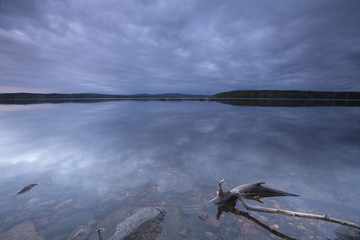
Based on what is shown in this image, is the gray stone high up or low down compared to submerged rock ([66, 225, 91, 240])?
up

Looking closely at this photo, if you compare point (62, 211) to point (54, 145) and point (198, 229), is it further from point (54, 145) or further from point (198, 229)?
point (54, 145)

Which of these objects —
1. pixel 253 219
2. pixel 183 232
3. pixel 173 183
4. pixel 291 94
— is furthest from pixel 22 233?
pixel 291 94

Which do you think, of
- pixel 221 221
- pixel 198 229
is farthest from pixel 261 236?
pixel 198 229

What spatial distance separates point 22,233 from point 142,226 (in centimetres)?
300

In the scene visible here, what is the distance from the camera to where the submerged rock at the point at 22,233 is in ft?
12.6

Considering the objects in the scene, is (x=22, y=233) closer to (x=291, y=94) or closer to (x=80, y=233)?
(x=80, y=233)

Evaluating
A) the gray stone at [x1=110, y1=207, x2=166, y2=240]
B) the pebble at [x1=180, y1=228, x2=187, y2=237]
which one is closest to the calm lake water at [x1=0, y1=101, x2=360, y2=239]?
the pebble at [x1=180, y1=228, x2=187, y2=237]

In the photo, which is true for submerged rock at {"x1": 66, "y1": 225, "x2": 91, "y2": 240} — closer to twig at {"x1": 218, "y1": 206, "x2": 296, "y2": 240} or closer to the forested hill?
twig at {"x1": 218, "y1": 206, "x2": 296, "y2": 240}

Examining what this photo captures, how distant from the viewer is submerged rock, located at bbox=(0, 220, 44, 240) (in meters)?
3.85

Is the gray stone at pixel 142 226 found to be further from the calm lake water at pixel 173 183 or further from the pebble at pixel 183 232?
the pebble at pixel 183 232

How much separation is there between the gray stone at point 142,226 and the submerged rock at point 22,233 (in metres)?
1.99

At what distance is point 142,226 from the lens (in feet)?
13.3

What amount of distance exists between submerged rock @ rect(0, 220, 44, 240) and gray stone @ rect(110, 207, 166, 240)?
1989 millimetres

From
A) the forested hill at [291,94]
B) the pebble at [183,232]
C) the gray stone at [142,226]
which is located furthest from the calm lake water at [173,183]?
the forested hill at [291,94]
